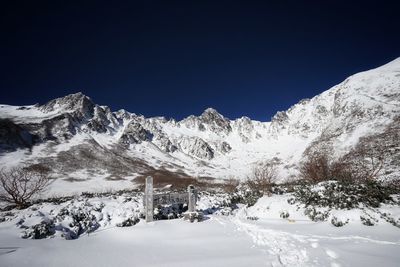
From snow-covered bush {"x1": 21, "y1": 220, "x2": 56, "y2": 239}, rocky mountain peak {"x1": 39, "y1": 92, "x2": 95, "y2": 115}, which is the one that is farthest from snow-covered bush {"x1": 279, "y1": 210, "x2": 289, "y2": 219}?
rocky mountain peak {"x1": 39, "y1": 92, "x2": 95, "y2": 115}

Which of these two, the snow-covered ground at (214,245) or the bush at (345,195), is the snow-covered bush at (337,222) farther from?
the bush at (345,195)

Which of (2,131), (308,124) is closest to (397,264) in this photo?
(2,131)

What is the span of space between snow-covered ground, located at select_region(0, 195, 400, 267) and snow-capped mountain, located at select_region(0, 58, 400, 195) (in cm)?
4695

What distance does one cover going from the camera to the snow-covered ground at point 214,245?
246 inches

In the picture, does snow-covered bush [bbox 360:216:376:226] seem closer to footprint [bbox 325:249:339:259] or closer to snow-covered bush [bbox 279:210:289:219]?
footprint [bbox 325:249:339:259]

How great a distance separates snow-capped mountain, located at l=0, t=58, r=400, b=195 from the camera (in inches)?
3029

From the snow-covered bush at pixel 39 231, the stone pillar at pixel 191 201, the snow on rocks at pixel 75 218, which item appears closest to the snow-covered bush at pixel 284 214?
the stone pillar at pixel 191 201

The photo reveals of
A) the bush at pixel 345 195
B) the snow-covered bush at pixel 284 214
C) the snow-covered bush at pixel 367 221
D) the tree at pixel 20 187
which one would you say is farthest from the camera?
the tree at pixel 20 187

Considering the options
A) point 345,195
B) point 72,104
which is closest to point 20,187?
point 345,195

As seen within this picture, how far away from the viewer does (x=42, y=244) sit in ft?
25.1

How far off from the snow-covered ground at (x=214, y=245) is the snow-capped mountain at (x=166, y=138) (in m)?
47.0

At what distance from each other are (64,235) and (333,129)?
112 meters

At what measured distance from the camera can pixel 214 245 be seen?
7941 millimetres

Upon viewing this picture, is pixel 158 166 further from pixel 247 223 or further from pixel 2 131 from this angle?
pixel 247 223
